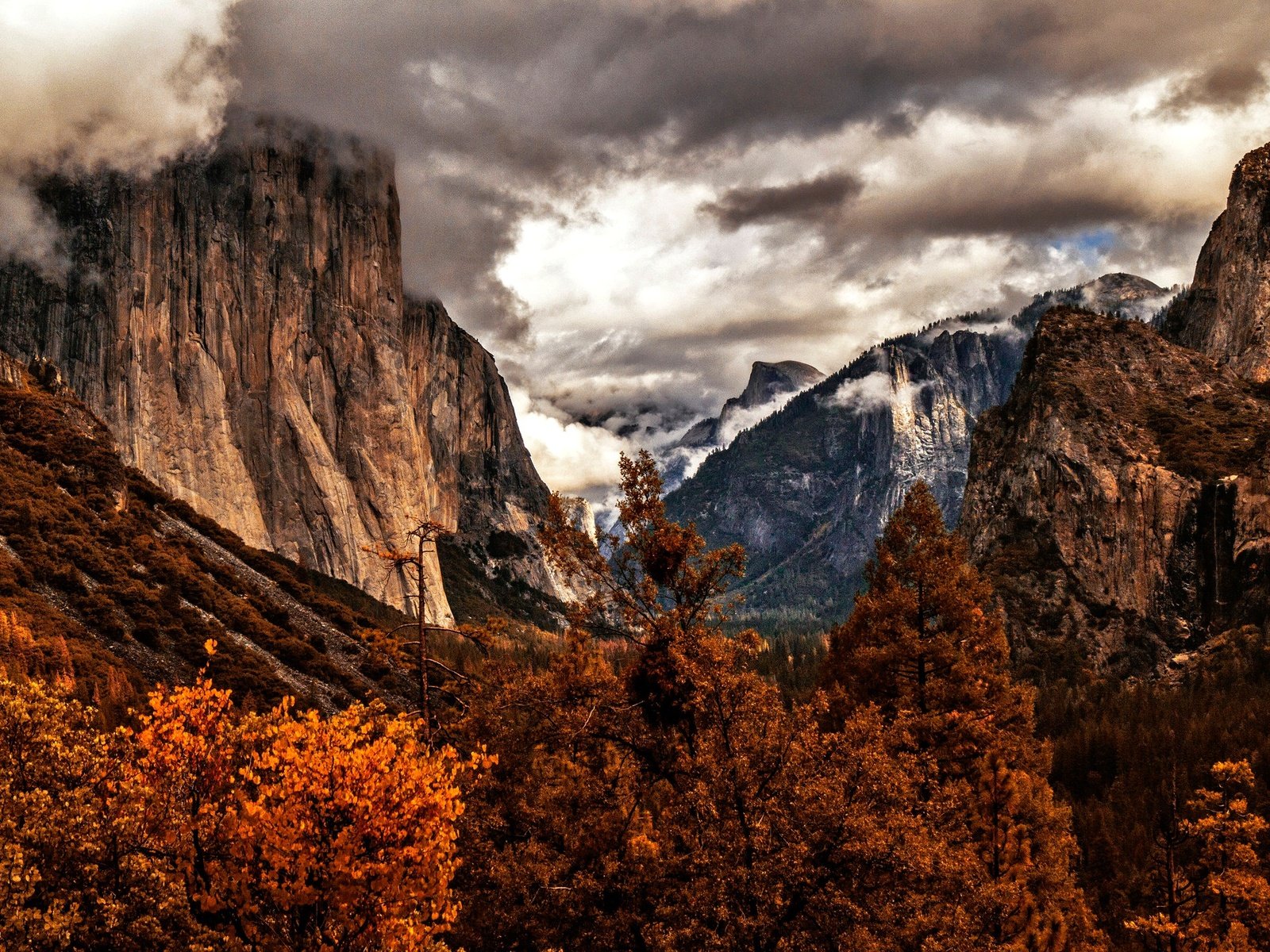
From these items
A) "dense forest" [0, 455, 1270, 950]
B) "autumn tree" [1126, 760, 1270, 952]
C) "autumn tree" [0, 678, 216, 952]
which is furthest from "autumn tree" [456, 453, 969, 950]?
"autumn tree" [1126, 760, 1270, 952]

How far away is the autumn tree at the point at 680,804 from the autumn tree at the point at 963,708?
263 cm

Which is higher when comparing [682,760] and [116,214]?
[116,214]

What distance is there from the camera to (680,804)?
62.2 feet

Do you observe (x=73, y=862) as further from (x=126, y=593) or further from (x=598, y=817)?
(x=126, y=593)

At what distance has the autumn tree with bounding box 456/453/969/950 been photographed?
669 inches

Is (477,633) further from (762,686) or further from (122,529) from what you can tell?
(122,529)

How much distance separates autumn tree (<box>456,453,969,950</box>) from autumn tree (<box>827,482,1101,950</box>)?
8.62ft

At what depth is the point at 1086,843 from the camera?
90.9 metres

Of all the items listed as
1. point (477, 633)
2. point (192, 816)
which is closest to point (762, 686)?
point (477, 633)

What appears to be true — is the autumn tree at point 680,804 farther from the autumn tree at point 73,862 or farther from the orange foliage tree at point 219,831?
the autumn tree at point 73,862

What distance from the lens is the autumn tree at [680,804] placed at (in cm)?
1700

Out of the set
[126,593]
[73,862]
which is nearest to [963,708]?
[73,862]

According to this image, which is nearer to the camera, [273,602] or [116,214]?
[273,602]

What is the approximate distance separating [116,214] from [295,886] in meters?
182
